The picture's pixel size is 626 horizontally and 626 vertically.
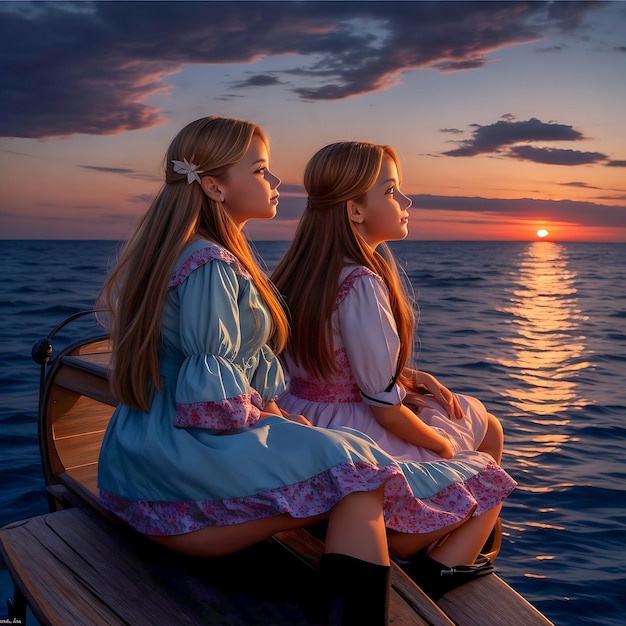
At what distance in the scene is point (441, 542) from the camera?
86.4 inches

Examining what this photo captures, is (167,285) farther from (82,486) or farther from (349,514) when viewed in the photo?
(82,486)

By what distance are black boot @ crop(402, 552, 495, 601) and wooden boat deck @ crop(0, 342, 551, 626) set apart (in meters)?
0.03

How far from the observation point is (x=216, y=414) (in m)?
1.86

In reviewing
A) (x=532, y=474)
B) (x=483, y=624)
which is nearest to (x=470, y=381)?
(x=532, y=474)

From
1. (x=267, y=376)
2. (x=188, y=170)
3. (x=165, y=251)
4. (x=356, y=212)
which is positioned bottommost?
(x=267, y=376)

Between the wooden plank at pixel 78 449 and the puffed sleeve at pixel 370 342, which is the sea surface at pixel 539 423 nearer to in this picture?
the puffed sleeve at pixel 370 342

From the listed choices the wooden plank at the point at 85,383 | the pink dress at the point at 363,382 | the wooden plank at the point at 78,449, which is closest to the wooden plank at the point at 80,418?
the wooden plank at the point at 78,449

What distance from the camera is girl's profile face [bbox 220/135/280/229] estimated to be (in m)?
2.22

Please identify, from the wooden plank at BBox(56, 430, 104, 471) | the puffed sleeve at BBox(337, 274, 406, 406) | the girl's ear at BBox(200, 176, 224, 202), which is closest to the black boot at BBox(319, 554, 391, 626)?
the puffed sleeve at BBox(337, 274, 406, 406)

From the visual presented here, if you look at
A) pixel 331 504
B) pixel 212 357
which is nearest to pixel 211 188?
pixel 212 357

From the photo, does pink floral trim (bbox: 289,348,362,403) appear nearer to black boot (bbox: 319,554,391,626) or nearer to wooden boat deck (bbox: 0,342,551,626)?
wooden boat deck (bbox: 0,342,551,626)

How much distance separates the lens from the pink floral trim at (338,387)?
2.41 metres

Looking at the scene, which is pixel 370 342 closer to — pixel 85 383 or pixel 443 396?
pixel 443 396

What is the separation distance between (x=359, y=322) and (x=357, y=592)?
845 mm
